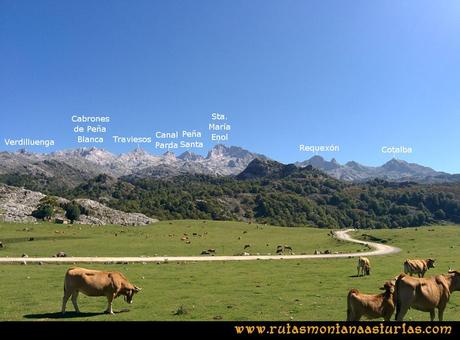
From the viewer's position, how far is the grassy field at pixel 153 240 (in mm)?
74625

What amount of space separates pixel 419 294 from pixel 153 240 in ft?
250

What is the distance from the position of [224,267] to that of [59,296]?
84.1 feet

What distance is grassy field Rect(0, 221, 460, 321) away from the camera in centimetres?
2488

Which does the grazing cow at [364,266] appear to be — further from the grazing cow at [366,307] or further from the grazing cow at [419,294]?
the grazing cow at [366,307]

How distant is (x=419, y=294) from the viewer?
20.2 m

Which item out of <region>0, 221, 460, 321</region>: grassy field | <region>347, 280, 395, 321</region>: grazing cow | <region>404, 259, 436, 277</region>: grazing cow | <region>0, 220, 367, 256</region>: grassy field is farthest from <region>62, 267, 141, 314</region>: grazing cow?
<region>0, 220, 367, 256</region>: grassy field

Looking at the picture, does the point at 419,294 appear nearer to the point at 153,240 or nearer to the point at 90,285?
the point at 90,285

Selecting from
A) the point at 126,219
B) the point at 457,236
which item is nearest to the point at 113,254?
the point at 457,236

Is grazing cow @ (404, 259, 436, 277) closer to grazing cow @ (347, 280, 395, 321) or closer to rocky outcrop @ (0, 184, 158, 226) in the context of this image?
grazing cow @ (347, 280, 395, 321)

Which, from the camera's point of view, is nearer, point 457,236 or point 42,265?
point 42,265

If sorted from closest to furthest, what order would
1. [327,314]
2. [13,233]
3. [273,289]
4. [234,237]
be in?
[327,314] → [273,289] → [13,233] → [234,237]

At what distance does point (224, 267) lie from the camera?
2130 inches

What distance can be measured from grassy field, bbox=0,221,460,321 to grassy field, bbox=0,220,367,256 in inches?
816
